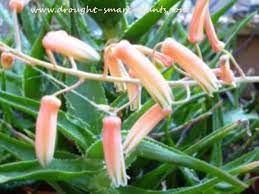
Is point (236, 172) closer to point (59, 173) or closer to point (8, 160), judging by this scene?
point (59, 173)

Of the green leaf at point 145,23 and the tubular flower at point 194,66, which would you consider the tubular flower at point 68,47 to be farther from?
the green leaf at point 145,23

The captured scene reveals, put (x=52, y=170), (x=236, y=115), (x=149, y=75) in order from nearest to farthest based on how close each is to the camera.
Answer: (x=149, y=75)
(x=52, y=170)
(x=236, y=115)

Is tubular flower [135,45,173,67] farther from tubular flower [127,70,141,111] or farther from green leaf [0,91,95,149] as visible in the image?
green leaf [0,91,95,149]

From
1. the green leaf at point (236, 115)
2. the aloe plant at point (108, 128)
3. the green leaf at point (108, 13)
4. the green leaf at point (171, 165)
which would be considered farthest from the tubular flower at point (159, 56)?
the green leaf at point (236, 115)

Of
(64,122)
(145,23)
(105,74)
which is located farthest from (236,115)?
(105,74)

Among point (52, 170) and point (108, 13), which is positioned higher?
point (108, 13)

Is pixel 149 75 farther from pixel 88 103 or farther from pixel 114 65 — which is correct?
pixel 88 103

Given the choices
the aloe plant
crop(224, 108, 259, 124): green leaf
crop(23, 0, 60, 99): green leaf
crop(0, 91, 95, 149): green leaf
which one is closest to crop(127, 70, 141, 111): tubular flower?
the aloe plant
